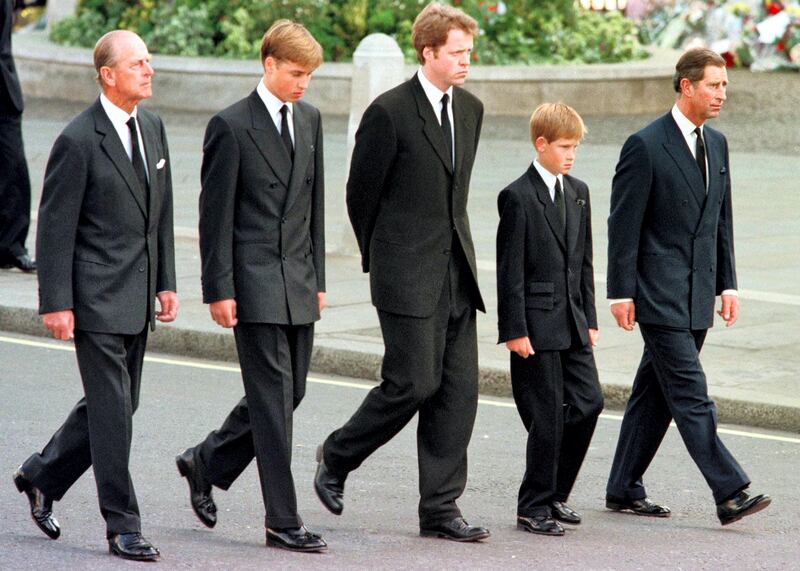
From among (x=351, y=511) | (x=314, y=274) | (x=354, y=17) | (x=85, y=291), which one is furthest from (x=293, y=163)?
(x=354, y=17)

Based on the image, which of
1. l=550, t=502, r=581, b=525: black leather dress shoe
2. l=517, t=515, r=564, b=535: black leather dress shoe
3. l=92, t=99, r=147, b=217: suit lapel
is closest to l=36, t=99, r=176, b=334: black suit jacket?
l=92, t=99, r=147, b=217: suit lapel

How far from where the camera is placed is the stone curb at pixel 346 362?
8.20 metres

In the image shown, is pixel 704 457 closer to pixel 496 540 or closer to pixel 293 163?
pixel 496 540

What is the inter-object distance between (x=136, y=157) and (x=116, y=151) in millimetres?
93

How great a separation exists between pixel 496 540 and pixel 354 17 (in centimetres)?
1797

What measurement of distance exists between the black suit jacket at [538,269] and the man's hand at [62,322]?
5.00 feet

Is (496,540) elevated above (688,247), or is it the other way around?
(688,247)

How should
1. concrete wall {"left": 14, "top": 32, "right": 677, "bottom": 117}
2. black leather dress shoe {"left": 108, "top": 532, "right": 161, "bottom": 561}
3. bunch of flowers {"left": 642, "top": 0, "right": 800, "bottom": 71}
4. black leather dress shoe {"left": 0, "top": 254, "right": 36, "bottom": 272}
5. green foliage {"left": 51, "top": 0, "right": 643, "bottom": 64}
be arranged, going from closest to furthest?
black leather dress shoe {"left": 108, "top": 532, "right": 161, "bottom": 561} < black leather dress shoe {"left": 0, "top": 254, "right": 36, "bottom": 272} < concrete wall {"left": 14, "top": 32, "right": 677, "bottom": 117} < green foliage {"left": 51, "top": 0, "right": 643, "bottom": 64} < bunch of flowers {"left": 642, "top": 0, "right": 800, "bottom": 71}

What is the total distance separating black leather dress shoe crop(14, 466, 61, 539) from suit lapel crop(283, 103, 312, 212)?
1.29 metres

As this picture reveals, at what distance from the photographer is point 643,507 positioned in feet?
21.3

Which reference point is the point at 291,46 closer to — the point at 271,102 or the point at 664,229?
the point at 271,102

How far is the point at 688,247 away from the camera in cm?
633

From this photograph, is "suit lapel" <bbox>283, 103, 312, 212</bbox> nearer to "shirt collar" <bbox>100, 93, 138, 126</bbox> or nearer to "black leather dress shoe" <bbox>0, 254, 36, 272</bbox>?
"shirt collar" <bbox>100, 93, 138, 126</bbox>

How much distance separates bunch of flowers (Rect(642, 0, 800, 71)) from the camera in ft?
92.3
